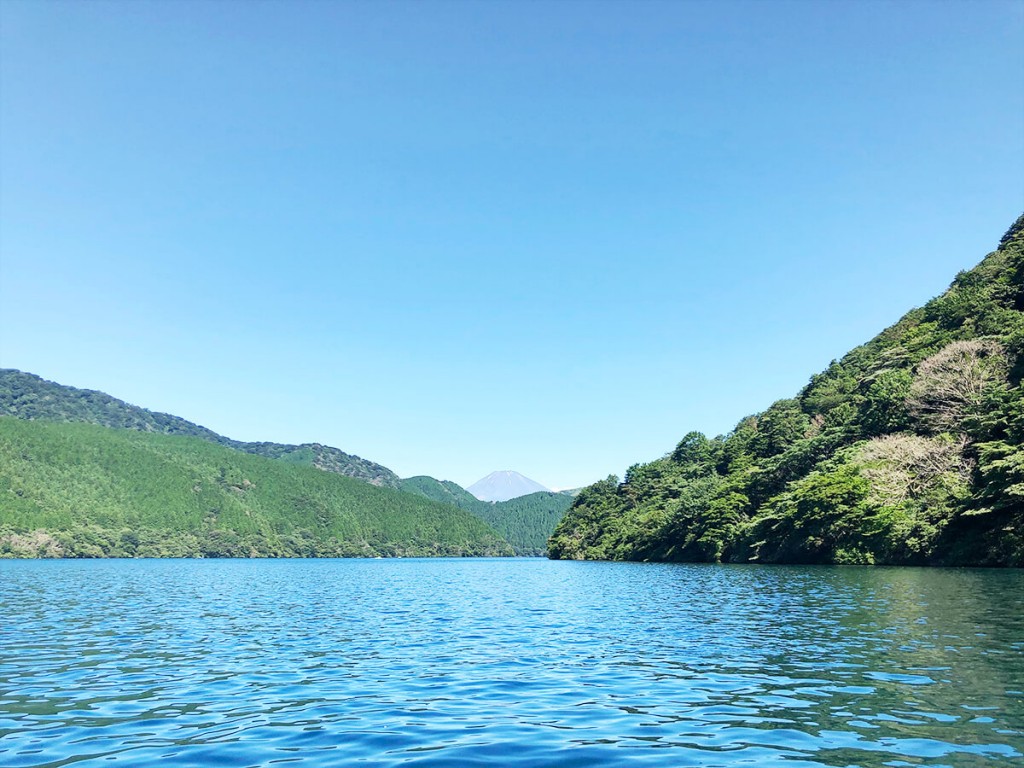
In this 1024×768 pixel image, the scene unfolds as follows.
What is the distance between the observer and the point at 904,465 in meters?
85.9

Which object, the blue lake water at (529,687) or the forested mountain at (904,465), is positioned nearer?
the blue lake water at (529,687)

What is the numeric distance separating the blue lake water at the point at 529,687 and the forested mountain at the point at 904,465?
3988 centimetres

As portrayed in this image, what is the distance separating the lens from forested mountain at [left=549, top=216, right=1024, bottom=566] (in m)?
72.7

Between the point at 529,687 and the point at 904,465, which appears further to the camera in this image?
the point at 904,465

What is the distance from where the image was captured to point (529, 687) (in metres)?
19.8

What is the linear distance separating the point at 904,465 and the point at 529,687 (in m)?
81.0

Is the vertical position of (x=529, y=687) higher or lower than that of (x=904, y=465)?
lower

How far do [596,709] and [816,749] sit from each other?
528 centimetres

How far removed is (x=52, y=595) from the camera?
5428cm

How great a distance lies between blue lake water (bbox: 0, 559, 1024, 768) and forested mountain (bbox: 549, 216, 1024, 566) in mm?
39880

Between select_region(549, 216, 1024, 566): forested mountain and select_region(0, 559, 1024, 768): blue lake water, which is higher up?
select_region(549, 216, 1024, 566): forested mountain

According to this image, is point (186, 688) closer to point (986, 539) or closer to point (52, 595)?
point (52, 595)

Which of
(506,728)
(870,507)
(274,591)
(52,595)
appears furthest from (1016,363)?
(52,595)

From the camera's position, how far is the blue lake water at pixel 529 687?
1352 cm
